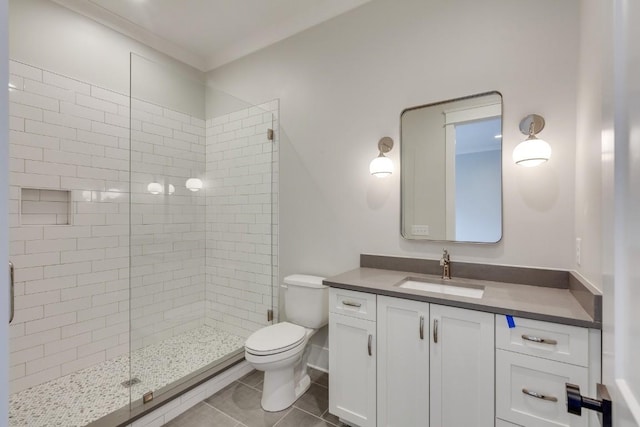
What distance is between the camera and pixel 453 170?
1.91 m

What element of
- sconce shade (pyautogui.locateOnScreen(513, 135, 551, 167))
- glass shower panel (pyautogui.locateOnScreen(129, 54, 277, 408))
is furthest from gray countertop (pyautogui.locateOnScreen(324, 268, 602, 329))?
glass shower panel (pyautogui.locateOnScreen(129, 54, 277, 408))

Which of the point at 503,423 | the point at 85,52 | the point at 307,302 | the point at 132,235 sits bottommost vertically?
the point at 503,423

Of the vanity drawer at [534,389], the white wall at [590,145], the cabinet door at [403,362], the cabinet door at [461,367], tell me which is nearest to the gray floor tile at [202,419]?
the cabinet door at [403,362]

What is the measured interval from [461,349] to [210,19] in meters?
3.13

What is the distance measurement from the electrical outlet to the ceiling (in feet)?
5.80

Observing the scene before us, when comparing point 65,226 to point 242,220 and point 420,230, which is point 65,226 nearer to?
point 242,220

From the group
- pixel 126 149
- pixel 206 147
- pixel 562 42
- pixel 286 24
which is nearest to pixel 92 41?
pixel 126 149

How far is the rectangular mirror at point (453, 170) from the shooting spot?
5.87ft

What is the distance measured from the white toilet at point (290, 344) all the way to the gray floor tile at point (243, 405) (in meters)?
0.07

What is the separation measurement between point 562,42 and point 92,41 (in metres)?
3.31

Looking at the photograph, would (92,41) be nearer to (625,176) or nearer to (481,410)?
(625,176)

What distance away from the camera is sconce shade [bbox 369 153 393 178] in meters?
2.08

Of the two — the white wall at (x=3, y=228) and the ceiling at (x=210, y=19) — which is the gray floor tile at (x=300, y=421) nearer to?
the white wall at (x=3, y=228)

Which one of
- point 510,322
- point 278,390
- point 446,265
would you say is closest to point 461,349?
point 510,322
